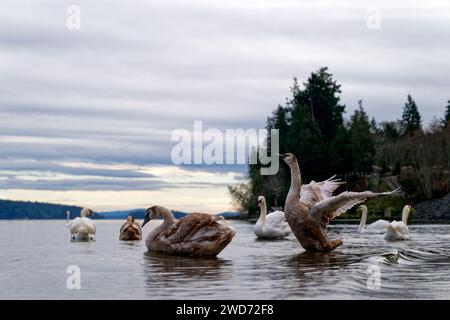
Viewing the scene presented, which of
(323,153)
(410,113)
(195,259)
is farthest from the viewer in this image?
(410,113)

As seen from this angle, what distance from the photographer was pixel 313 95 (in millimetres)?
106688

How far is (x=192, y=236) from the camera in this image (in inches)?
787

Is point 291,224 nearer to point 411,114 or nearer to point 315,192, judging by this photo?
point 315,192

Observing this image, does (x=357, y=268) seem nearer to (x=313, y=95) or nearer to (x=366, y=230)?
(x=366, y=230)

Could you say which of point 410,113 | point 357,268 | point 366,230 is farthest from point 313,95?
point 357,268

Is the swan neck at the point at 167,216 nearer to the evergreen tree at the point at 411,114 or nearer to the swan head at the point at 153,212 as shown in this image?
the swan head at the point at 153,212

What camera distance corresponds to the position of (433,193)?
9831cm

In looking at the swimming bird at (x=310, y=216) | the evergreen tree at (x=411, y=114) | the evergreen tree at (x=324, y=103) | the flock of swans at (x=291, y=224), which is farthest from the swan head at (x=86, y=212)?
the evergreen tree at (x=411, y=114)

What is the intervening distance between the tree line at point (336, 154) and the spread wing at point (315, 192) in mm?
68672

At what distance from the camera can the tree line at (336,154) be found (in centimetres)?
9600

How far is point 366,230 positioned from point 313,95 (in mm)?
70612
